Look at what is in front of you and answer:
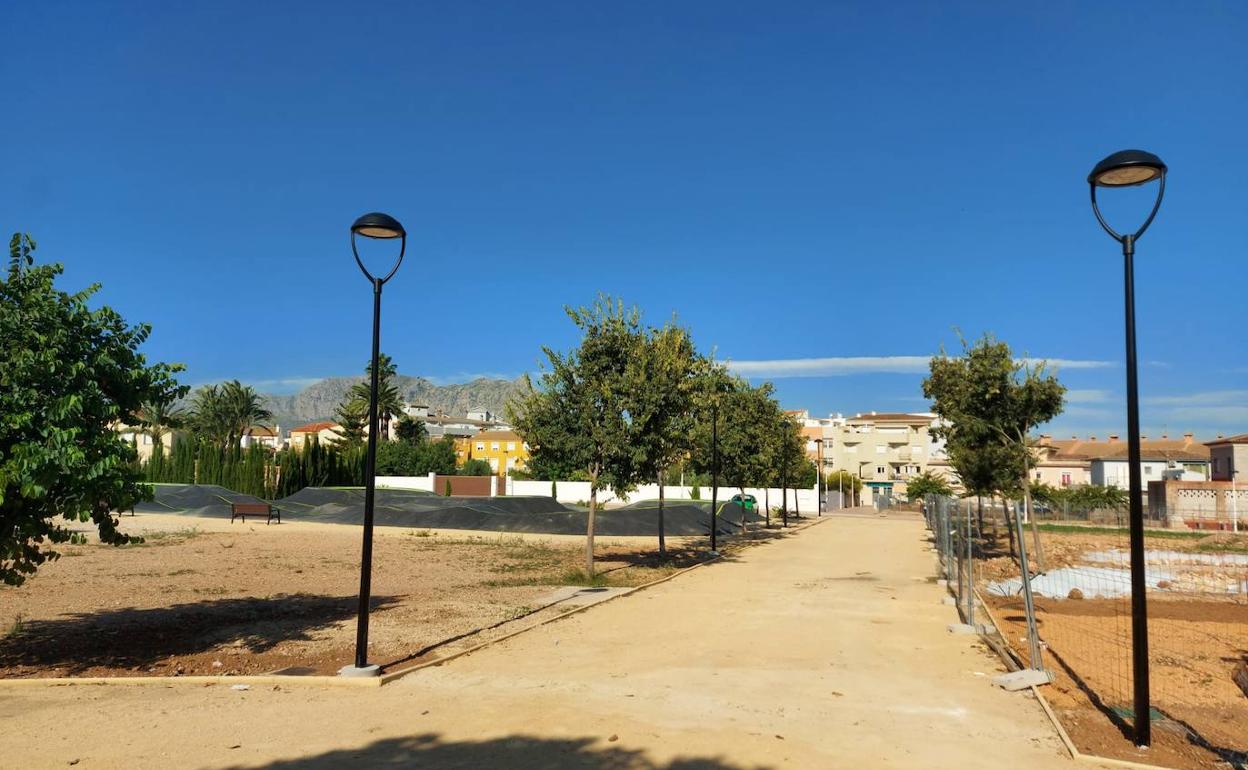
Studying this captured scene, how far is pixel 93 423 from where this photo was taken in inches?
327

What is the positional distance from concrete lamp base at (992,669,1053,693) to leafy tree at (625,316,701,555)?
A: 9.86m

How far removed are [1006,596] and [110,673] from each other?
15.9m

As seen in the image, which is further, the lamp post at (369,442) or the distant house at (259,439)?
the distant house at (259,439)

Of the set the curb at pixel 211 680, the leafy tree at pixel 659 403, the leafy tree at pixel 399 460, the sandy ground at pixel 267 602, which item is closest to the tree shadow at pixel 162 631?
the sandy ground at pixel 267 602

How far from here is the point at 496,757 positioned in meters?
5.79

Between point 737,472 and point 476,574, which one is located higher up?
point 737,472

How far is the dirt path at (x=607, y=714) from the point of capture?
5.83 m

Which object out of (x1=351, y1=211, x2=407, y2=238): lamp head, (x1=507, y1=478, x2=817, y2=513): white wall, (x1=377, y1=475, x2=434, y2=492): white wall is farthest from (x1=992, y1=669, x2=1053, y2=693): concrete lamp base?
(x1=377, y1=475, x2=434, y2=492): white wall

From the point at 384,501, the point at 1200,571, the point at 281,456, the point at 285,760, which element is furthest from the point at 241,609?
the point at 281,456

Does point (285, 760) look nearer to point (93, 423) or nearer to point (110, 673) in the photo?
point (110, 673)

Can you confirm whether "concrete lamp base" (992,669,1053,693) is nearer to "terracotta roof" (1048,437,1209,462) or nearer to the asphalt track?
the asphalt track

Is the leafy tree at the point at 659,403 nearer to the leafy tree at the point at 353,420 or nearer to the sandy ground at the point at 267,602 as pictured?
the sandy ground at the point at 267,602

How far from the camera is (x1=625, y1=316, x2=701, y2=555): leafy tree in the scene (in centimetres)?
1767

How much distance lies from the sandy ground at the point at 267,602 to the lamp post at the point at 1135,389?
23.1ft
